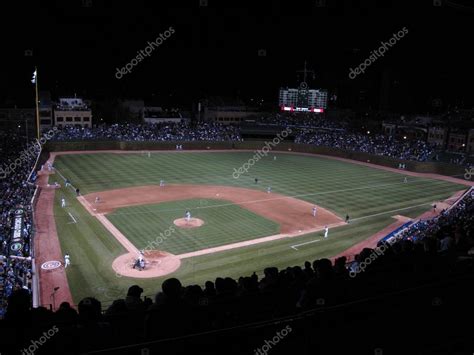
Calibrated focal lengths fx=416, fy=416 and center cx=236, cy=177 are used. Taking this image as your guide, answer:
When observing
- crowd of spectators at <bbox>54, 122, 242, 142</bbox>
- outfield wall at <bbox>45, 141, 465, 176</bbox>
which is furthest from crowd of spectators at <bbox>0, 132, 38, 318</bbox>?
crowd of spectators at <bbox>54, 122, 242, 142</bbox>

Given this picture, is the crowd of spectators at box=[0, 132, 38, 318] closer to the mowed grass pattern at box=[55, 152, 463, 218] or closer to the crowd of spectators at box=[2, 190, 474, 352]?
the crowd of spectators at box=[2, 190, 474, 352]

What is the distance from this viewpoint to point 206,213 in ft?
96.0

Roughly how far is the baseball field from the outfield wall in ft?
11.2

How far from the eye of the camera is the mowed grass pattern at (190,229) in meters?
23.4

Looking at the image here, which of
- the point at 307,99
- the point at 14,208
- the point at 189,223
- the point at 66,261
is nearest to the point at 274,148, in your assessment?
the point at 307,99

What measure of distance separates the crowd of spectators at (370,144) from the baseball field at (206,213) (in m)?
5.67

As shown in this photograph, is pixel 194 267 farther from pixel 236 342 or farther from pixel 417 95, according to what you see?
pixel 417 95

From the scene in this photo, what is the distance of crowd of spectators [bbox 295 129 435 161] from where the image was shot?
2051 inches

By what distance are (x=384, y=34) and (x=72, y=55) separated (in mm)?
43256

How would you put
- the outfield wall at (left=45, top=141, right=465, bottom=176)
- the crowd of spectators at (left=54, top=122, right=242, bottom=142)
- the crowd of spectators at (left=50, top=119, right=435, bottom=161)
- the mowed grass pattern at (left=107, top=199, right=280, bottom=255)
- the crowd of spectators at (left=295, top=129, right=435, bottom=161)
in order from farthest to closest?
the crowd of spectators at (left=54, top=122, right=242, bottom=142) → the crowd of spectators at (left=50, top=119, right=435, bottom=161) → the crowd of spectators at (left=295, top=129, right=435, bottom=161) → the outfield wall at (left=45, top=141, right=465, bottom=176) → the mowed grass pattern at (left=107, top=199, right=280, bottom=255)

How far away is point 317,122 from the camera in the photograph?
74562 millimetres

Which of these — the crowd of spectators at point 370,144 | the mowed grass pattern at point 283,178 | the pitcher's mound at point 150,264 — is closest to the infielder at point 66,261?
the pitcher's mound at point 150,264

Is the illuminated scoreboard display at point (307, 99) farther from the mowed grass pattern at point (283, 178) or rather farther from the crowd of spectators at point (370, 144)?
the mowed grass pattern at point (283, 178)

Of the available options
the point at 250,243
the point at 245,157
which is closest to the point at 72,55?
the point at 245,157
